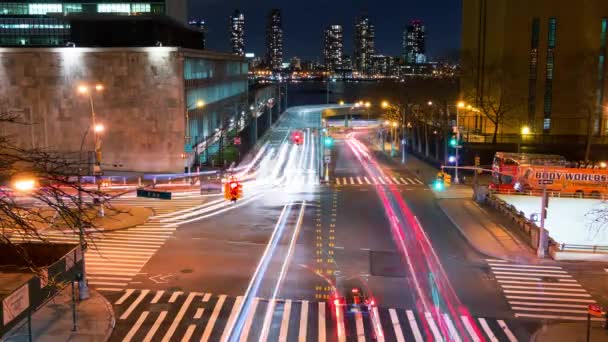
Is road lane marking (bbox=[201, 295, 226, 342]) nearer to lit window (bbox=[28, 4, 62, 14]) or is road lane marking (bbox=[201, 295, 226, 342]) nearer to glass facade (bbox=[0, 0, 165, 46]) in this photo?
glass facade (bbox=[0, 0, 165, 46])

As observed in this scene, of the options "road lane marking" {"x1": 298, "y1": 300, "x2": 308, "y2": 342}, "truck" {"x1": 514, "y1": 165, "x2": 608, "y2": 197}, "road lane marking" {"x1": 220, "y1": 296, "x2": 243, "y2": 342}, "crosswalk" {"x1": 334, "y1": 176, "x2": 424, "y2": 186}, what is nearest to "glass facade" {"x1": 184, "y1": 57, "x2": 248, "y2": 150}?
"crosswalk" {"x1": 334, "y1": 176, "x2": 424, "y2": 186}

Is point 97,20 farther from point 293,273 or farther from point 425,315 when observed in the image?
point 425,315

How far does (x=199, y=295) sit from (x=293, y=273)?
15.6ft

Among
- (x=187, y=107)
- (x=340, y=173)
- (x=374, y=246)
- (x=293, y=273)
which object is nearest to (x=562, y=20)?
(x=340, y=173)

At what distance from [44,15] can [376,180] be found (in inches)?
3401

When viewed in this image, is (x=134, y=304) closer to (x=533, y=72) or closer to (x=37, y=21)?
(x=533, y=72)

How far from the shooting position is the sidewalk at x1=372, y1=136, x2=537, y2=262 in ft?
101

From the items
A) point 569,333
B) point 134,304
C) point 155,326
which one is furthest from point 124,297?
point 569,333

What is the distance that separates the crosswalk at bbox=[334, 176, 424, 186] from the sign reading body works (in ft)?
125

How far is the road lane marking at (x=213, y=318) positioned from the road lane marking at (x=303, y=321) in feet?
10.1

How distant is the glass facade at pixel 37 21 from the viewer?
110188 mm

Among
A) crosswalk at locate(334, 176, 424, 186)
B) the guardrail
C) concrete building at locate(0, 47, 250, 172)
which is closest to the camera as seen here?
the guardrail

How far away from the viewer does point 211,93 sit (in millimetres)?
74938

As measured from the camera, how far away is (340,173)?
198 feet
